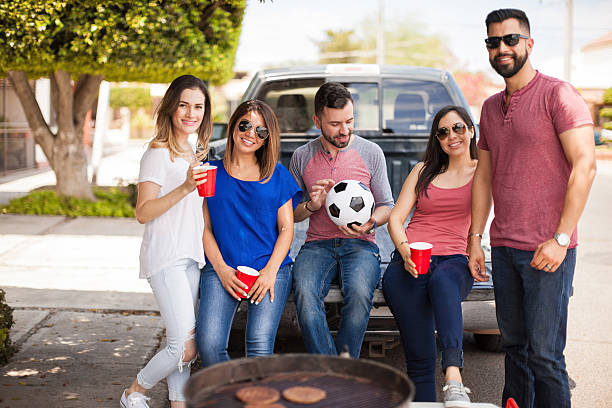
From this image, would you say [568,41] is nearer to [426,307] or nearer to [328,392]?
[426,307]

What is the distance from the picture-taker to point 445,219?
12.8 feet

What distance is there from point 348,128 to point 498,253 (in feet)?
3.94

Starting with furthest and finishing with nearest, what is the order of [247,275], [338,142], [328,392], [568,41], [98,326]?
[568,41]
[98,326]
[338,142]
[247,275]
[328,392]

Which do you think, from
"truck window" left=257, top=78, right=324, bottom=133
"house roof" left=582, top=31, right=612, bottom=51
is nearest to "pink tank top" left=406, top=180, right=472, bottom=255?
"truck window" left=257, top=78, right=324, bottom=133

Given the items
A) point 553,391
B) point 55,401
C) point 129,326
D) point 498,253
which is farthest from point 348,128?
point 129,326

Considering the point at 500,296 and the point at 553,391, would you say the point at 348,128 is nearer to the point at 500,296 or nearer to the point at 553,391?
the point at 500,296

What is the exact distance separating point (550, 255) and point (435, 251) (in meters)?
0.89

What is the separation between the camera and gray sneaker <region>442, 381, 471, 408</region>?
298 centimetres

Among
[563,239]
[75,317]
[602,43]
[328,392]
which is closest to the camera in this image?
[328,392]

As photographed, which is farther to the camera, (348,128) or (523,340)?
(348,128)

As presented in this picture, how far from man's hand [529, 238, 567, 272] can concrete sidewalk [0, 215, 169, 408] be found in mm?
2309

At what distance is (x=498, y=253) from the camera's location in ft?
10.9

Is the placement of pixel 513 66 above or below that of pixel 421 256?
above

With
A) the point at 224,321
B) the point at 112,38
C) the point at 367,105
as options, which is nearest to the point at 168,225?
the point at 224,321
